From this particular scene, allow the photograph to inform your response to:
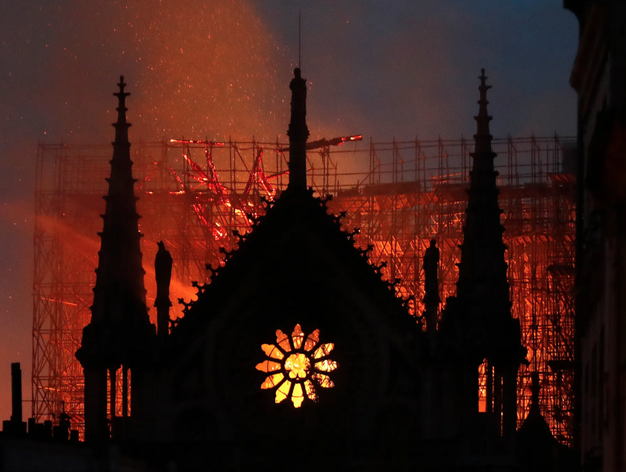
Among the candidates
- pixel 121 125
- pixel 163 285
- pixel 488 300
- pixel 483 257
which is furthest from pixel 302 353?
pixel 121 125

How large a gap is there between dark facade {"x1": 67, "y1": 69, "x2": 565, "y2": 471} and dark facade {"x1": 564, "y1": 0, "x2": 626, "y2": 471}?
231 cm

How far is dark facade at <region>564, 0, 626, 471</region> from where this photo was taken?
111 feet

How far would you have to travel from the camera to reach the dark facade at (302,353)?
139 ft

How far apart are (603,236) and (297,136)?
28.3 feet

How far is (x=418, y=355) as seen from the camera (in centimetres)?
4284

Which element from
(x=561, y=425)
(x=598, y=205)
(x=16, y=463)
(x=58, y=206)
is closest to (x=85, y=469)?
(x=16, y=463)

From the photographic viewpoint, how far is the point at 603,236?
39375 millimetres

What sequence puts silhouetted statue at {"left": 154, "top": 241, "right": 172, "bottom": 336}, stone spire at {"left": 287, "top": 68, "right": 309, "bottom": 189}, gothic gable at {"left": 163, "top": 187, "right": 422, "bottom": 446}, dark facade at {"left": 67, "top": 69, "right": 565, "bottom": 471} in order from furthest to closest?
stone spire at {"left": 287, "top": 68, "right": 309, "bottom": 189}, silhouetted statue at {"left": 154, "top": 241, "right": 172, "bottom": 336}, gothic gable at {"left": 163, "top": 187, "right": 422, "bottom": 446}, dark facade at {"left": 67, "top": 69, "right": 565, "bottom": 471}

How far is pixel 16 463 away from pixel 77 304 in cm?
4306

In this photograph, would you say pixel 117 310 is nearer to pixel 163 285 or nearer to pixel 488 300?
pixel 163 285

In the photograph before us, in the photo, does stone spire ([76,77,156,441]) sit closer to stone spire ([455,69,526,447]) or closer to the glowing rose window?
the glowing rose window

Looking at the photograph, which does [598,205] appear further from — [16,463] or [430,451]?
[16,463]

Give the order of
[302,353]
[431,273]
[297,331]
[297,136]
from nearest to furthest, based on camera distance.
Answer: [431,273] → [302,353] → [297,331] → [297,136]

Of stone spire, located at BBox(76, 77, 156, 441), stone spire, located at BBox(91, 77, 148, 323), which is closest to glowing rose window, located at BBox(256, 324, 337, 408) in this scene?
stone spire, located at BBox(76, 77, 156, 441)
